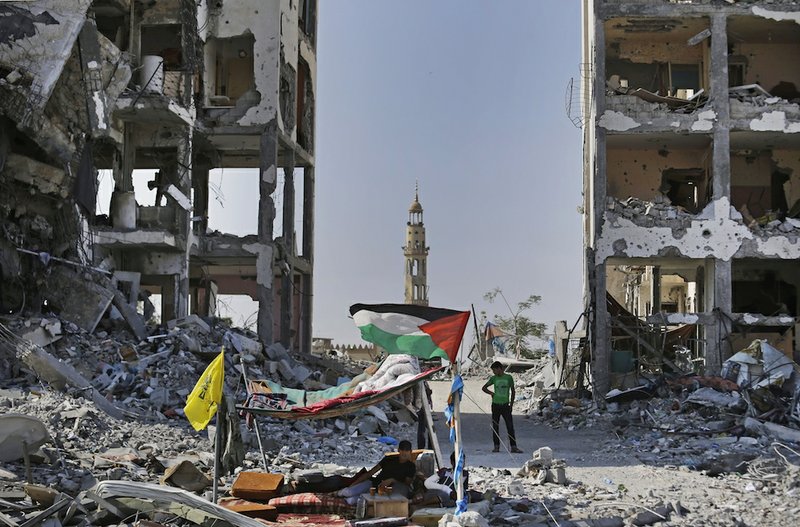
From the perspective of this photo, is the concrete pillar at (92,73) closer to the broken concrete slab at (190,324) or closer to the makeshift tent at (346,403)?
the broken concrete slab at (190,324)

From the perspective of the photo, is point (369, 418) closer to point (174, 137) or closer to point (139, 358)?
point (139, 358)

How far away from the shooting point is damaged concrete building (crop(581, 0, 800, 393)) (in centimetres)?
2581

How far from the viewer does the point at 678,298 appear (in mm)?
38531

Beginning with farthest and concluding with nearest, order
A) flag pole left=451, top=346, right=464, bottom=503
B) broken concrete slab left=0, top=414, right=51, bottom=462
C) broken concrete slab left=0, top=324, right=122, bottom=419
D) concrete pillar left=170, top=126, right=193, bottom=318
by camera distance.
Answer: concrete pillar left=170, top=126, right=193, bottom=318 < broken concrete slab left=0, top=324, right=122, bottom=419 < broken concrete slab left=0, top=414, right=51, bottom=462 < flag pole left=451, top=346, right=464, bottom=503

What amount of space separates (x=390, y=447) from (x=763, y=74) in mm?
17343

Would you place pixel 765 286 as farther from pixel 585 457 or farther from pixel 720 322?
pixel 585 457

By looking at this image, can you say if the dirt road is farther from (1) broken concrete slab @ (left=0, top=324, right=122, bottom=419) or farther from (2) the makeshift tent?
(1) broken concrete slab @ (left=0, top=324, right=122, bottom=419)

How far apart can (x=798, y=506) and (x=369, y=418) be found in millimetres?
10051

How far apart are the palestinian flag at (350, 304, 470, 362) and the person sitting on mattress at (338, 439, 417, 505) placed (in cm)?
139

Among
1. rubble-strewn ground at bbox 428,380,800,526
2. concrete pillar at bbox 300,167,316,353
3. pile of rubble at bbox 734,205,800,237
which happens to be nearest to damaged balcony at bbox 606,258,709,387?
pile of rubble at bbox 734,205,800,237

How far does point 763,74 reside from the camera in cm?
2855

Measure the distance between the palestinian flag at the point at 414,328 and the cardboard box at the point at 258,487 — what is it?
1.98 metres

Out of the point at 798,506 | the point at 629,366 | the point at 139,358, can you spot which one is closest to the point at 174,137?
the point at 139,358

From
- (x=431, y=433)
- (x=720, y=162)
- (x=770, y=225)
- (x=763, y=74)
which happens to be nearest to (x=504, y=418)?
(x=431, y=433)
